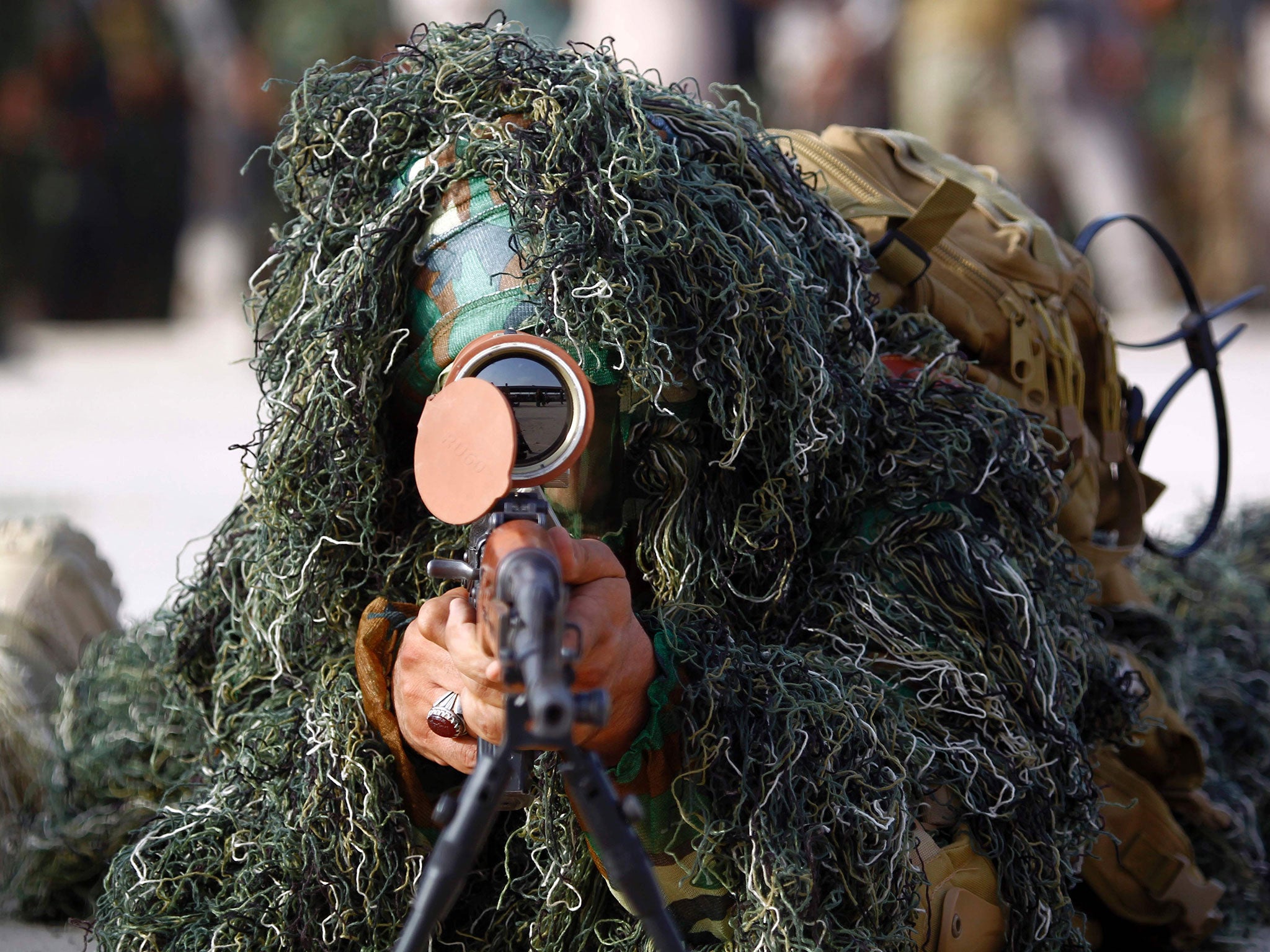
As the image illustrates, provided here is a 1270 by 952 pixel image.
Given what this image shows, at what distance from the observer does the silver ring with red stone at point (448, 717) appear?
3.64 feet

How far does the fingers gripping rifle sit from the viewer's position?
33.7 inches

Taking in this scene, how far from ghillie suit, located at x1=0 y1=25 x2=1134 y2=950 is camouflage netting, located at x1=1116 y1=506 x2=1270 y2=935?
0.46m

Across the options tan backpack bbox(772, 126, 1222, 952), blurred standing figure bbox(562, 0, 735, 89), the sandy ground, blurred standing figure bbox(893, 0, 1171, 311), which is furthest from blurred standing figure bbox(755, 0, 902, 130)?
tan backpack bbox(772, 126, 1222, 952)

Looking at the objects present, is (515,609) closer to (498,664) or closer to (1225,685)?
(498,664)

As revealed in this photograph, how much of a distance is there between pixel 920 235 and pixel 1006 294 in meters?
0.13

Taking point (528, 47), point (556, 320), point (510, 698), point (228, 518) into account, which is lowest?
point (510, 698)

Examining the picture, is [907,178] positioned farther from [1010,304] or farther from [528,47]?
[528,47]

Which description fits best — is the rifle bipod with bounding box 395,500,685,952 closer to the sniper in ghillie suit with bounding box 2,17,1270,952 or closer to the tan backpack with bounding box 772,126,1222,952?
the sniper in ghillie suit with bounding box 2,17,1270,952

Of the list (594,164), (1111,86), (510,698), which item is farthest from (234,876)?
(1111,86)

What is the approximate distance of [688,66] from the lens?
660 cm

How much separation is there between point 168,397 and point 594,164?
626 centimetres

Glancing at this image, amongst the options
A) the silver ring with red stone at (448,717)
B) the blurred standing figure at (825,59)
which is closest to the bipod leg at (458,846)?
the silver ring with red stone at (448,717)

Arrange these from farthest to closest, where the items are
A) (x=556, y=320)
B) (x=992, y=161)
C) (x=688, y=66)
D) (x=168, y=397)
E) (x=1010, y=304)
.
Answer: (x=992, y=161)
(x=168, y=397)
(x=688, y=66)
(x=1010, y=304)
(x=556, y=320)

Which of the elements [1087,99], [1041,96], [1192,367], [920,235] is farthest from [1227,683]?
[1087,99]
